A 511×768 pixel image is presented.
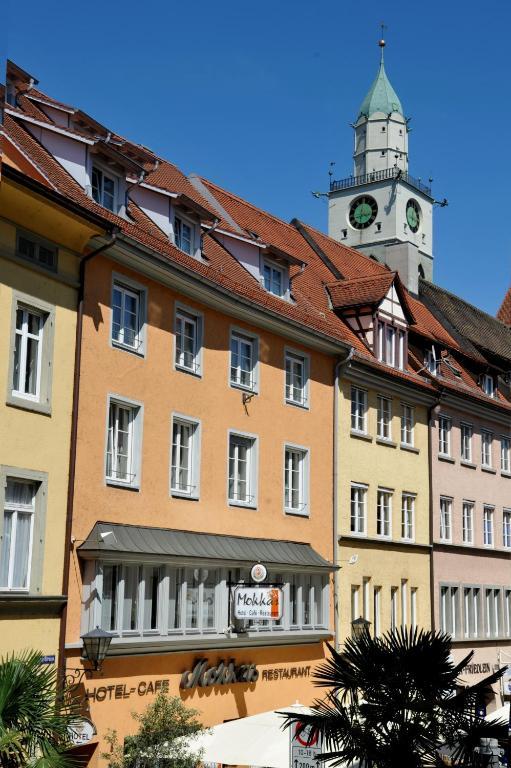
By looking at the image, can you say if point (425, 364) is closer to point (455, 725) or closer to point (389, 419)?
point (389, 419)

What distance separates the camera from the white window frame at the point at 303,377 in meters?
29.6

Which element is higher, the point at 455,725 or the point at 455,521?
the point at 455,521

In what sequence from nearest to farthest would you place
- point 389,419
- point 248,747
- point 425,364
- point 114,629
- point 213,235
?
point 248,747 < point 114,629 < point 213,235 < point 389,419 < point 425,364

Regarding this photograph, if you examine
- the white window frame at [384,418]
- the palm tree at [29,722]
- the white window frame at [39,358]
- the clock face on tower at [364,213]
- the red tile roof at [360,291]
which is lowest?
the palm tree at [29,722]

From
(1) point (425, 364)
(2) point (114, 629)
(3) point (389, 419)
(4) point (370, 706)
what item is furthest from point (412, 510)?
(4) point (370, 706)

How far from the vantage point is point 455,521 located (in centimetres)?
3778

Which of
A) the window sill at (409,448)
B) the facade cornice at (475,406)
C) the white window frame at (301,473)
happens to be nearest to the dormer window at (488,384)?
the facade cornice at (475,406)

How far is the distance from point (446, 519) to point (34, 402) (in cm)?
1975

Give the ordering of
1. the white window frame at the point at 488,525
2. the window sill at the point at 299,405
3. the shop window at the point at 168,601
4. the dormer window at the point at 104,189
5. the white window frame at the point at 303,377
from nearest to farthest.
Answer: the shop window at the point at 168,601 < the dormer window at the point at 104,189 < the window sill at the point at 299,405 < the white window frame at the point at 303,377 < the white window frame at the point at 488,525

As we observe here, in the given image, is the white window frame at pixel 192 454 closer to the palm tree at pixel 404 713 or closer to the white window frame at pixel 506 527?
the palm tree at pixel 404 713

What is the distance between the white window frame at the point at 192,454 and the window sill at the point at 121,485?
152 cm

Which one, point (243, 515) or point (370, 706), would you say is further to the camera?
point (243, 515)

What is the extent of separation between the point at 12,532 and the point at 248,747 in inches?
213

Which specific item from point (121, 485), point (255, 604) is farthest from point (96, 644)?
point (255, 604)
